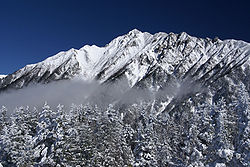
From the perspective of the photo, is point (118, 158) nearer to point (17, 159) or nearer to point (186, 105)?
point (17, 159)

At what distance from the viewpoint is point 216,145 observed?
25078mm

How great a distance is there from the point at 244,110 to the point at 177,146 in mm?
16942

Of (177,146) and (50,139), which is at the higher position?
(177,146)

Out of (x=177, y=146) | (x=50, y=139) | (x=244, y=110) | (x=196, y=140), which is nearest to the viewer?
Answer: (x=244, y=110)

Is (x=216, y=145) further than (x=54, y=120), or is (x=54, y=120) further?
(x=54, y=120)

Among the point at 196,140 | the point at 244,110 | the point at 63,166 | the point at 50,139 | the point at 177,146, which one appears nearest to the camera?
the point at 244,110

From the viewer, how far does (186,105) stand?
176625mm

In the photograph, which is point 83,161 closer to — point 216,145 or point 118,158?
point 118,158

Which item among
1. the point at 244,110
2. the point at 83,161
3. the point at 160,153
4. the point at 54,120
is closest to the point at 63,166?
the point at 83,161

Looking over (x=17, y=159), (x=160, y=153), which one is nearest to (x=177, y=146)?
(x=160, y=153)

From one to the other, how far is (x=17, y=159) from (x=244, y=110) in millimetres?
27272

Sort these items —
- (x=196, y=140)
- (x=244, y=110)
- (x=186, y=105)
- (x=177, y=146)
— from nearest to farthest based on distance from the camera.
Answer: (x=244, y=110), (x=196, y=140), (x=177, y=146), (x=186, y=105)

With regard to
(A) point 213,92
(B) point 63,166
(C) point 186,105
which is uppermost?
(A) point 213,92

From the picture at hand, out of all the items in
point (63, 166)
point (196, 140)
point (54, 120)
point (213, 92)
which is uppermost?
point (213, 92)
